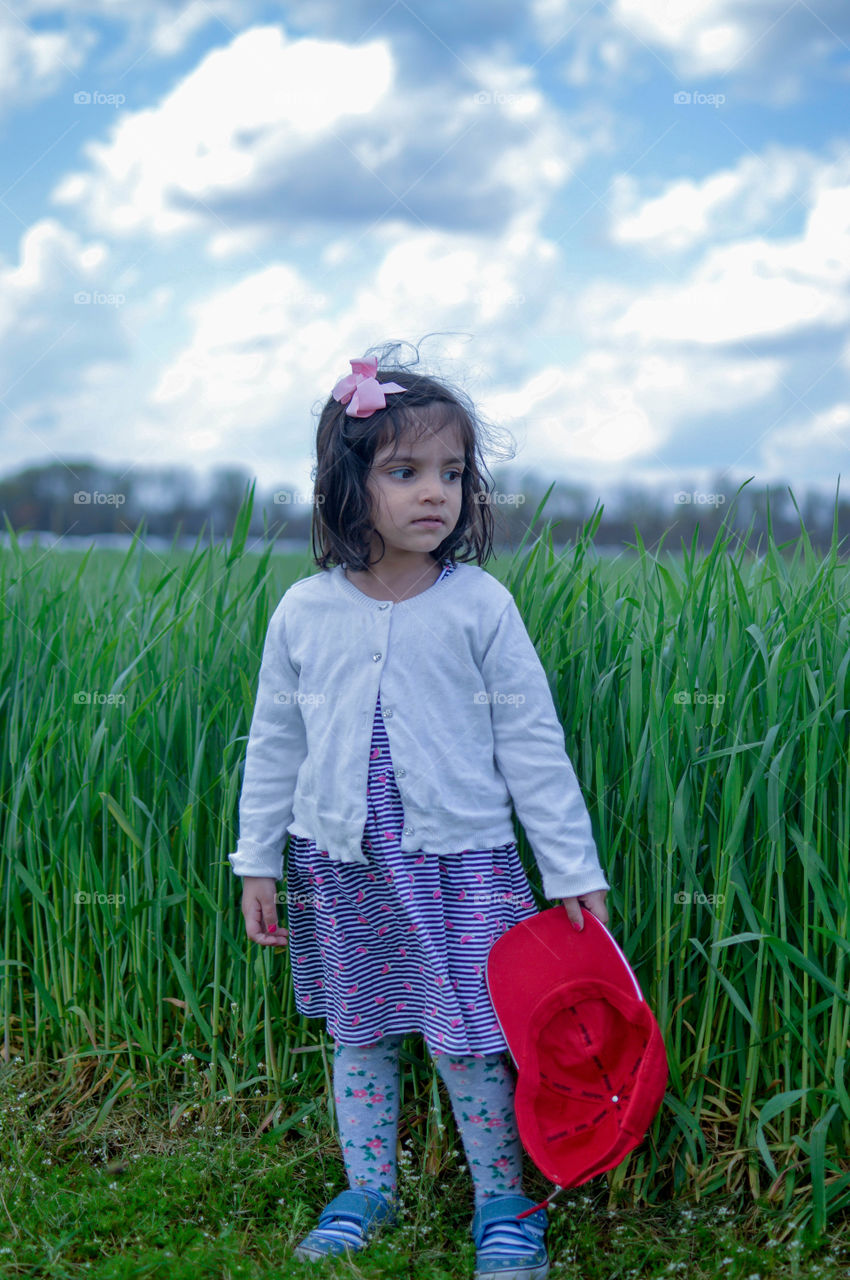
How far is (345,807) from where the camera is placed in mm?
1486

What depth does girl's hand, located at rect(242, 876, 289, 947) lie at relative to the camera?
1.63m

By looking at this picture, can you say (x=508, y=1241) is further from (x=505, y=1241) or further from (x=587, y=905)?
(x=587, y=905)

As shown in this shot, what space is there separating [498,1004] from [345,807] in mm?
376

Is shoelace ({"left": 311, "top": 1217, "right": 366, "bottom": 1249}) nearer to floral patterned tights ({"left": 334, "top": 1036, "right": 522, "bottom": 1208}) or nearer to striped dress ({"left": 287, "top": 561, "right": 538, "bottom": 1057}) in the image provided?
floral patterned tights ({"left": 334, "top": 1036, "right": 522, "bottom": 1208})

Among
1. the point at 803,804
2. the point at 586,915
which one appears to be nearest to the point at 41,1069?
the point at 586,915

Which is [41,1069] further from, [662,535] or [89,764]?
[662,535]

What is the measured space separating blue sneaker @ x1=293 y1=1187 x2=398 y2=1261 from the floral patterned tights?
25 millimetres

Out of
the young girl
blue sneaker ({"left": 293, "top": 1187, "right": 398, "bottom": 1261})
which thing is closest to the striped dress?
the young girl

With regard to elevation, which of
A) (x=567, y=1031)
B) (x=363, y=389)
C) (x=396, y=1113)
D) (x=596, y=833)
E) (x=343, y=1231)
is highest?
(x=363, y=389)

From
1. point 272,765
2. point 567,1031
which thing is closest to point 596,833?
point 567,1031

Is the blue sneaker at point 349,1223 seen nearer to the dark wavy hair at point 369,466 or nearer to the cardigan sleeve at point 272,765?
the cardigan sleeve at point 272,765

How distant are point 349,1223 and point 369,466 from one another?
1182mm

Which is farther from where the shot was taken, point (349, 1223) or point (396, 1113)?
point (396, 1113)

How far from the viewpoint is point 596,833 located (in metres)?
1.64
